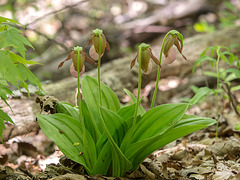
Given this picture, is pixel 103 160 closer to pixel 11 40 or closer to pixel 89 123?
pixel 89 123

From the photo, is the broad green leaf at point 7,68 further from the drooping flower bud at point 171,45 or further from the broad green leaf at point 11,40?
the drooping flower bud at point 171,45

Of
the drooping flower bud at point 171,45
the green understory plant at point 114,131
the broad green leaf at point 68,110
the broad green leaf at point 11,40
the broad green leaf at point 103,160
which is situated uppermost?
the broad green leaf at point 11,40

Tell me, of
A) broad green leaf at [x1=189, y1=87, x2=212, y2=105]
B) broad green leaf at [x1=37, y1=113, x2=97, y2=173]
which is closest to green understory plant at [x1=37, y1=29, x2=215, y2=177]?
broad green leaf at [x1=37, y1=113, x2=97, y2=173]

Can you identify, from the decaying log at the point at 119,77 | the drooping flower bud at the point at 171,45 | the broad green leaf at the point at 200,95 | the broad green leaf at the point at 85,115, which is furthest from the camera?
the decaying log at the point at 119,77

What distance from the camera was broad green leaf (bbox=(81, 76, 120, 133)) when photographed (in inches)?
63.6

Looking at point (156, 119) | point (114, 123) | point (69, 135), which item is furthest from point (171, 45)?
point (69, 135)

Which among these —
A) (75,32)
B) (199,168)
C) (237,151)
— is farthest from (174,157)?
(75,32)

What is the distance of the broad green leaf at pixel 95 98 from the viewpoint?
63.6 inches

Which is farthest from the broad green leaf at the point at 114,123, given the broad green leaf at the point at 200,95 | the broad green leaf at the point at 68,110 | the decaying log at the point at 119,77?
the decaying log at the point at 119,77

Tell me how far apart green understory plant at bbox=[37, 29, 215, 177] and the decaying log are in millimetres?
968

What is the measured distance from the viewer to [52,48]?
223 inches

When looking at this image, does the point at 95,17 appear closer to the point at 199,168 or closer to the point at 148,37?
the point at 148,37

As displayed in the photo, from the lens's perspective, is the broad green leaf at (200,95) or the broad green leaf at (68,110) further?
the broad green leaf at (200,95)

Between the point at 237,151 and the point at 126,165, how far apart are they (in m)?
0.94
